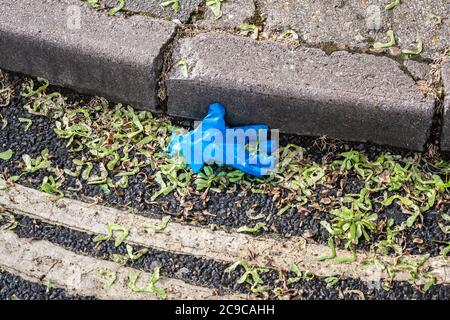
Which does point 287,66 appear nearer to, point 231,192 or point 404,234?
point 231,192

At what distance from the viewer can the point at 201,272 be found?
9.68 feet

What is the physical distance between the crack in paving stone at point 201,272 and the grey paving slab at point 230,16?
109 cm

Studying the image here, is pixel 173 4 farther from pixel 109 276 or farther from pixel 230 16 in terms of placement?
pixel 109 276

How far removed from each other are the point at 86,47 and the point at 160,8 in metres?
0.41

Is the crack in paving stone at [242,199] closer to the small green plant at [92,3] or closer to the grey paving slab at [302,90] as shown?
the grey paving slab at [302,90]

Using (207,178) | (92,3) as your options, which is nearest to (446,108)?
(207,178)

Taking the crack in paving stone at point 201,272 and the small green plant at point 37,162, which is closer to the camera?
the crack in paving stone at point 201,272

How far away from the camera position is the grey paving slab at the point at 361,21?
3.37m

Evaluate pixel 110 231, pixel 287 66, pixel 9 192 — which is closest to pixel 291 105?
pixel 287 66

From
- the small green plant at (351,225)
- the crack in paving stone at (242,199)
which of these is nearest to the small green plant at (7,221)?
the crack in paving stone at (242,199)

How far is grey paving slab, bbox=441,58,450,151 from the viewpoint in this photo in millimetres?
3133

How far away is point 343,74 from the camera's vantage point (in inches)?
127

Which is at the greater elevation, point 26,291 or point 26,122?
point 26,122

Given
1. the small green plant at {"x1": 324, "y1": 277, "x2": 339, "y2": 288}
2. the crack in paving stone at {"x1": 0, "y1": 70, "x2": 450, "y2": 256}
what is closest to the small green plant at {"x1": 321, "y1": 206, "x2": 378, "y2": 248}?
the crack in paving stone at {"x1": 0, "y1": 70, "x2": 450, "y2": 256}
